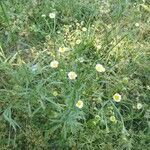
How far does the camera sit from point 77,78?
2.83 meters

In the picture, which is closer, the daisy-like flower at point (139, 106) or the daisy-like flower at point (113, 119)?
the daisy-like flower at point (113, 119)

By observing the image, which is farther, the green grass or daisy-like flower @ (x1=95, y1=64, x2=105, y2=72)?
daisy-like flower @ (x1=95, y1=64, x2=105, y2=72)

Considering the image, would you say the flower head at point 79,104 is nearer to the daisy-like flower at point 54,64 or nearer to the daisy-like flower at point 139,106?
the daisy-like flower at point 54,64

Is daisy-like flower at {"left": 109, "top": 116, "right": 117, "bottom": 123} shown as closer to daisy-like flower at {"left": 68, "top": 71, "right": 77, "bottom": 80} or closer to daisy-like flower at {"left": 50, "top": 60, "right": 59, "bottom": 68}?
daisy-like flower at {"left": 68, "top": 71, "right": 77, "bottom": 80}

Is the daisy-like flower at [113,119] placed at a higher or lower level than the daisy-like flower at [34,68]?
lower

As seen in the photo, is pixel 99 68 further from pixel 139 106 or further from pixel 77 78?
pixel 139 106

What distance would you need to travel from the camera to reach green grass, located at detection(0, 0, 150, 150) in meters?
2.72

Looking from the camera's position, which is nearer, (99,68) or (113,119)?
(113,119)

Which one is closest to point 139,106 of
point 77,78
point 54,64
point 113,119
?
point 113,119

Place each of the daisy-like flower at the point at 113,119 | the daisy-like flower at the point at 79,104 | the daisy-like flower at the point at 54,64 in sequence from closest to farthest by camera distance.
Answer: the daisy-like flower at the point at 79,104 → the daisy-like flower at the point at 113,119 → the daisy-like flower at the point at 54,64

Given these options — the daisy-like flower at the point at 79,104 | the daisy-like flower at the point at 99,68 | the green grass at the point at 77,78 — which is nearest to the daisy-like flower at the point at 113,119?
the green grass at the point at 77,78

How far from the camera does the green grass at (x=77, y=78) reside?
272 centimetres

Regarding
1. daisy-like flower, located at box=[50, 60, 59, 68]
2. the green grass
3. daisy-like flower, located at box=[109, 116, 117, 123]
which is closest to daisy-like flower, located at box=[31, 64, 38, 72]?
the green grass

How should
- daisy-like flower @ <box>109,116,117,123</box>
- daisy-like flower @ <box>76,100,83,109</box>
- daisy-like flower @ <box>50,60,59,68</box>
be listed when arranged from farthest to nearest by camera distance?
1. daisy-like flower @ <box>50,60,59,68</box>
2. daisy-like flower @ <box>109,116,117,123</box>
3. daisy-like flower @ <box>76,100,83,109</box>
